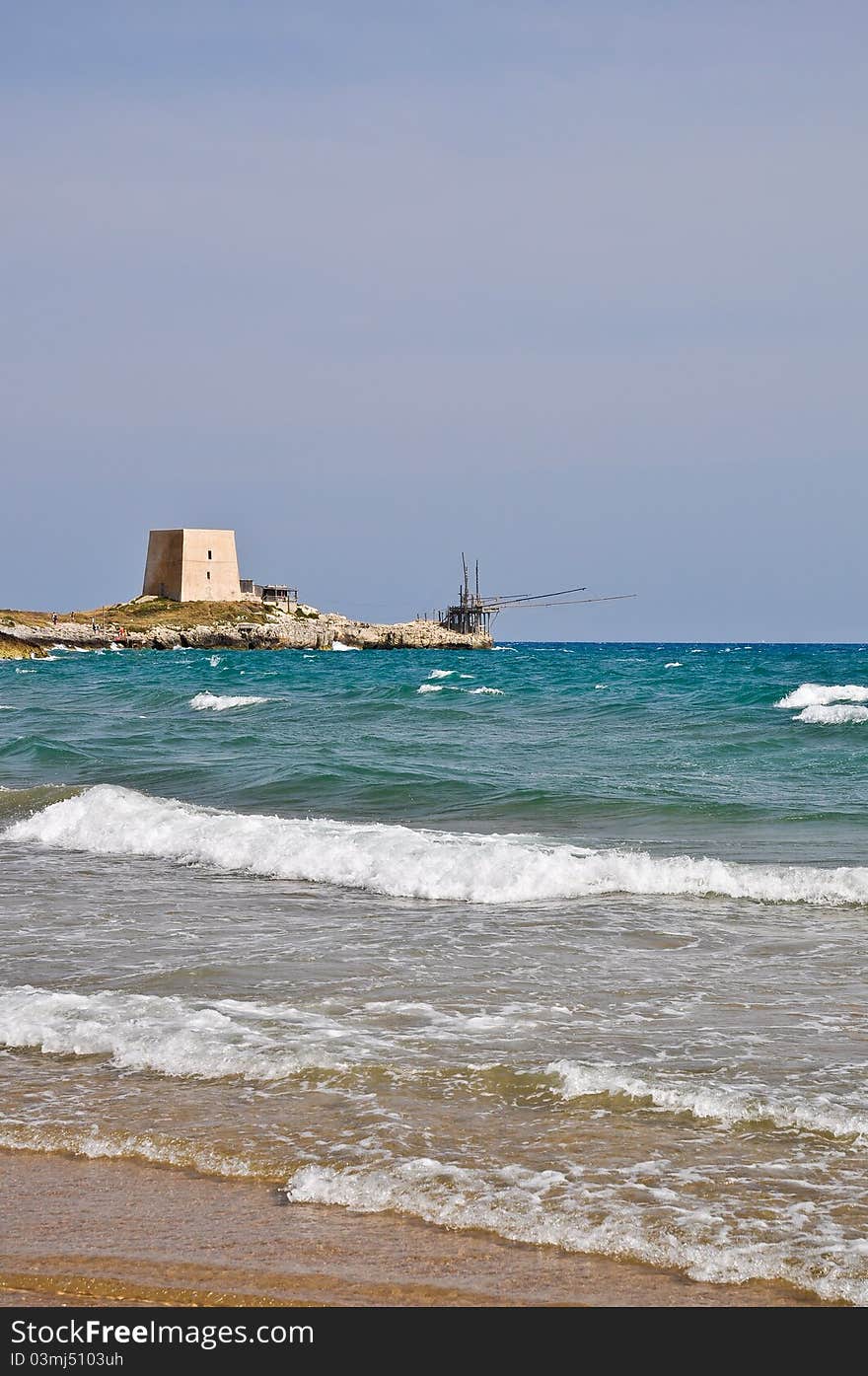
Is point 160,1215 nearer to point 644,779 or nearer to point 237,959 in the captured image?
point 237,959

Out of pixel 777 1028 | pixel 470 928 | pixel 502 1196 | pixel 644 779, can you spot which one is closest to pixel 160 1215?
pixel 502 1196

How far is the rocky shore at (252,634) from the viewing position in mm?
88125

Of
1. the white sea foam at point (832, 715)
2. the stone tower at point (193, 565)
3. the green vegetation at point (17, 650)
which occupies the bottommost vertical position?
the white sea foam at point (832, 715)

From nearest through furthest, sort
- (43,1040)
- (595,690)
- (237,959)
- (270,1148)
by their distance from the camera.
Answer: (270,1148), (43,1040), (237,959), (595,690)

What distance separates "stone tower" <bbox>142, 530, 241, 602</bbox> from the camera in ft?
339

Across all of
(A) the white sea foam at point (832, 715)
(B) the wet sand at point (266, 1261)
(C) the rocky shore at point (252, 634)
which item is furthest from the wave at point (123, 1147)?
(C) the rocky shore at point (252, 634)

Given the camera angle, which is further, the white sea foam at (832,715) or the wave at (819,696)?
the wave at (819,696)

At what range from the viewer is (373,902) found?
9.09 metres

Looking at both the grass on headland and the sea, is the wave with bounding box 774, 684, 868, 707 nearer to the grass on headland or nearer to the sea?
the sea

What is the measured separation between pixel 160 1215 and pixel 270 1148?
60 centimetres

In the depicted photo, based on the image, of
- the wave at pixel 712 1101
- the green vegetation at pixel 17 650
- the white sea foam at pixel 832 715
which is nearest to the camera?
the wave at pixel 712 1101

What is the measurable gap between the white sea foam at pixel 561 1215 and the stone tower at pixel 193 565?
10150 centimetres

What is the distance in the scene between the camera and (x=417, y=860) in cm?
1005

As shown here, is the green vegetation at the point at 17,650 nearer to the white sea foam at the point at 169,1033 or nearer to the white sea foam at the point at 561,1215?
the white sea foam at the point at 169,1033
